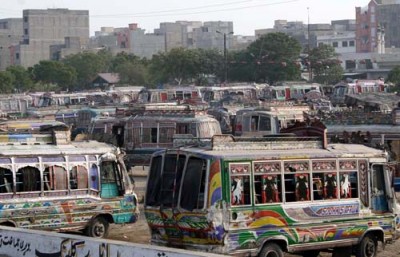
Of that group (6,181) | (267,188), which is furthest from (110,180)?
(267,188)

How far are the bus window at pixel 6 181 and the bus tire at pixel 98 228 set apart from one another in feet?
6.20

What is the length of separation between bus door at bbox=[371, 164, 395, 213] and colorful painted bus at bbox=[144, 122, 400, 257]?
17 mm

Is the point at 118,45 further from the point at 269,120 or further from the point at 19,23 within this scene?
the point at 269,120

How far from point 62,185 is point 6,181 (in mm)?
1173

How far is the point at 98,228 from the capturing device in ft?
69.7

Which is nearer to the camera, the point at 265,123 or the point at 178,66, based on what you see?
the point at 265,123

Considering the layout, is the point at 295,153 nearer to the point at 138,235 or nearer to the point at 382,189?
the point at 382,189

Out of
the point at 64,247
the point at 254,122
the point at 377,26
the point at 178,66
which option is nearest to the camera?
the point at 64,247

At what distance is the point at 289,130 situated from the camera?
65.6 feet

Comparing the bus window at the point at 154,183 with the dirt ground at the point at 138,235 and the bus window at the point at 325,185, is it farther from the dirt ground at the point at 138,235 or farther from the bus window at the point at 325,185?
the dirt ground at the point at 138,235

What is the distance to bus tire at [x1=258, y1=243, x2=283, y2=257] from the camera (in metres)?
16.2

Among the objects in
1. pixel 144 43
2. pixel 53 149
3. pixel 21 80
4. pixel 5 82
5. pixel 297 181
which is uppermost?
pixel 144 43

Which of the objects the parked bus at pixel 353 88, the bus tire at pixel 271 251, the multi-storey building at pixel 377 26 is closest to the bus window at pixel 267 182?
the bus tire at pixel 271 251

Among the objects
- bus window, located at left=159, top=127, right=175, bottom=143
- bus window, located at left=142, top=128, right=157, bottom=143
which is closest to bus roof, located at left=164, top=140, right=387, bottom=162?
bus window, located at left=159, top=127, right=175, bottom=143
